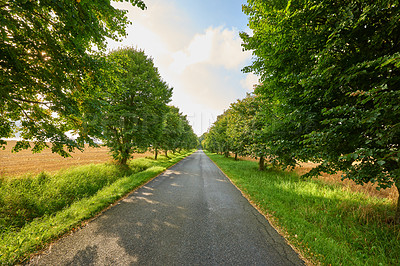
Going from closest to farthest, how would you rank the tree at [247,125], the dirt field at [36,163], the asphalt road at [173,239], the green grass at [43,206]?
the asphalt road at [173,239] < the green grass at [43,206] < the tree at [247,125] < the dirt field at [36,163]

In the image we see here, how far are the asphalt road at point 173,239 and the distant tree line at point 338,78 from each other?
288cm

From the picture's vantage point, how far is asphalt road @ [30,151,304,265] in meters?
2.97

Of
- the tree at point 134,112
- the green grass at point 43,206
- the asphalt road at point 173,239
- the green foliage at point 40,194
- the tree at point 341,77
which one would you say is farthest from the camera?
the tree at point 134,112

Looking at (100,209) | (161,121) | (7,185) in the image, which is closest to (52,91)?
(100,209)

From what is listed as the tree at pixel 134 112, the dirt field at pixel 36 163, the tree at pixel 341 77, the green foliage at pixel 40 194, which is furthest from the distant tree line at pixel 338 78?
the dirt field at pixel 36 163

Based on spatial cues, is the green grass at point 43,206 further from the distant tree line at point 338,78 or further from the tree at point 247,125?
the tree at point 247,125

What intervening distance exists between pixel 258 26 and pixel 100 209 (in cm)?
928

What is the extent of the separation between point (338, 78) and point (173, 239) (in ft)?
20.1

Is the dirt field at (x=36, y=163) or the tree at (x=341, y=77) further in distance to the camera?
the dirt field at (x=36, y=163)

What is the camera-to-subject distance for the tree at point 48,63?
3.56m

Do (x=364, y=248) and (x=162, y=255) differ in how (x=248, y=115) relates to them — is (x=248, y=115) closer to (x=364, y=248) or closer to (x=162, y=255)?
(x=364, y=248)

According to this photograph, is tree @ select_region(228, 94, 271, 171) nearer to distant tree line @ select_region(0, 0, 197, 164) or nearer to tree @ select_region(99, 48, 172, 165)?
tree @ select_region(99, 48, 172, 165)

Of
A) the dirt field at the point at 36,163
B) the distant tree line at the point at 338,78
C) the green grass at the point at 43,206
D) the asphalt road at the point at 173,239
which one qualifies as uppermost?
the distant tree line at the point at 338,78

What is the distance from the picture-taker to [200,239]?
365cm
